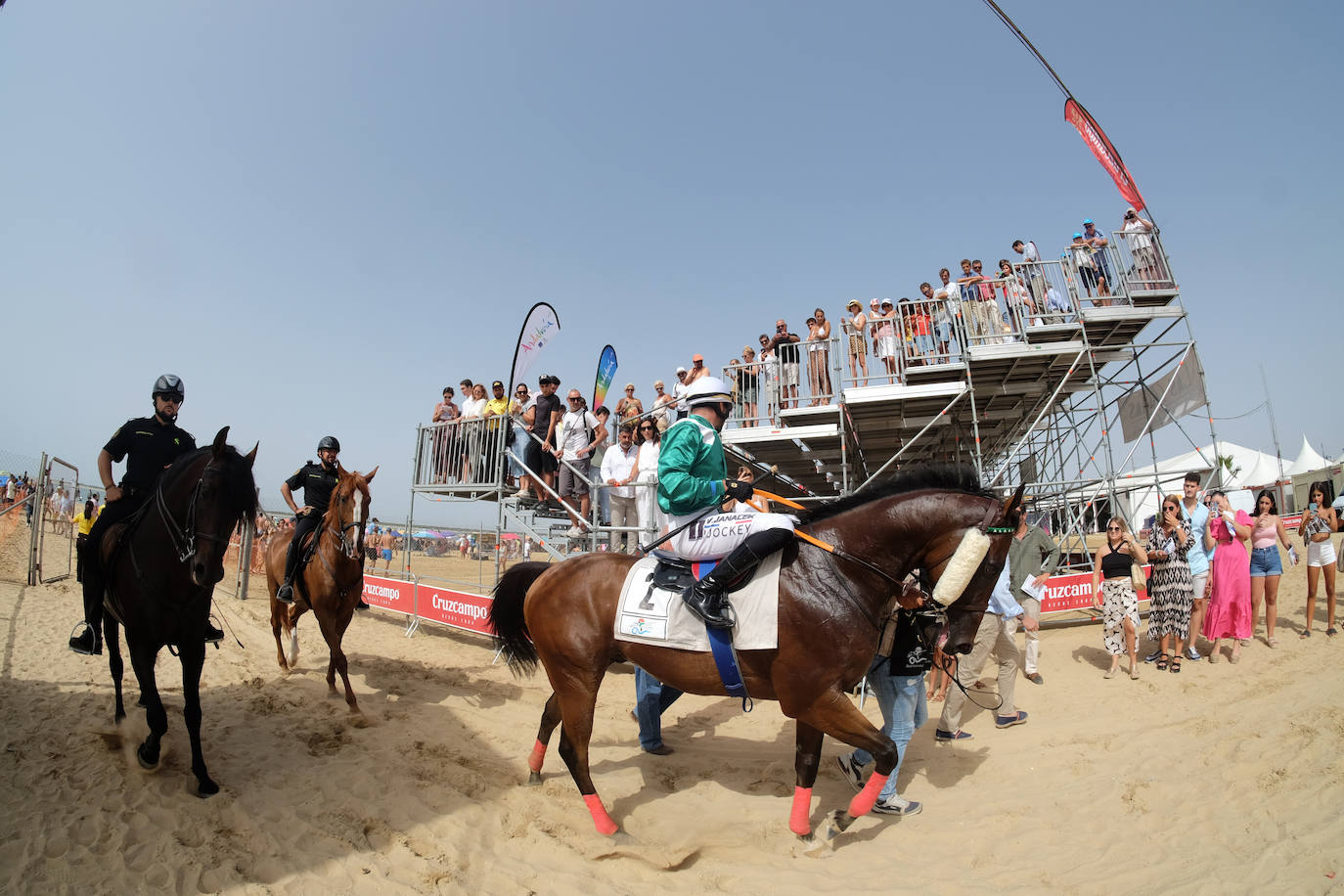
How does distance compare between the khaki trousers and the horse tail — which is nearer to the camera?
the horse tail

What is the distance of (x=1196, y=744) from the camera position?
17.5ft

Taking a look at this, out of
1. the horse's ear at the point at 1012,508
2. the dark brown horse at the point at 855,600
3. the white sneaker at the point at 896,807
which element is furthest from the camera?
the white sneaker at the point at 896,807

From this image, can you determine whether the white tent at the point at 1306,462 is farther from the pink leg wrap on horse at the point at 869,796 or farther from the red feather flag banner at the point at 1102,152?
the pink leg wrap on horse at the point at 869,796

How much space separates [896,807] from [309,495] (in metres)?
7.60

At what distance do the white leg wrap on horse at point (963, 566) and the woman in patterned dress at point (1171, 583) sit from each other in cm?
587

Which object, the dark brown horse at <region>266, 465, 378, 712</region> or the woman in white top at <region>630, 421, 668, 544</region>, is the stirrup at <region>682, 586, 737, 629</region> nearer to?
the woman in white top at <region>630, 421, 668, 544</region>

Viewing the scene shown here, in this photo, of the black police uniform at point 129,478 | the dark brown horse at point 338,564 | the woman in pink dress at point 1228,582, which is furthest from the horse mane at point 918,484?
the woman in pink dress at point 1228,582

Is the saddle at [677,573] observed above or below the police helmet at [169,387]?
below

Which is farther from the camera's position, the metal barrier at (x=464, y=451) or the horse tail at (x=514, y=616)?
the metal barrier at (x=464, y=451)

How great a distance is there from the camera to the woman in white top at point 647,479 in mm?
8922

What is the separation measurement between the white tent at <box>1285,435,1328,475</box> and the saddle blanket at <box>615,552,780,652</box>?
3215cm

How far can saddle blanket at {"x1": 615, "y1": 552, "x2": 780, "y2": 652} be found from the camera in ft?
13.4

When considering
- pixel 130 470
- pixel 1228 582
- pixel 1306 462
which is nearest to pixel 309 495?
pixel 130 470

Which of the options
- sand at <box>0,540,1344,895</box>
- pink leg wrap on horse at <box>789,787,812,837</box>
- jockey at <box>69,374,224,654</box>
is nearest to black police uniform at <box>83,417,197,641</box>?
jockey at <box>69,374,224,654</box>
